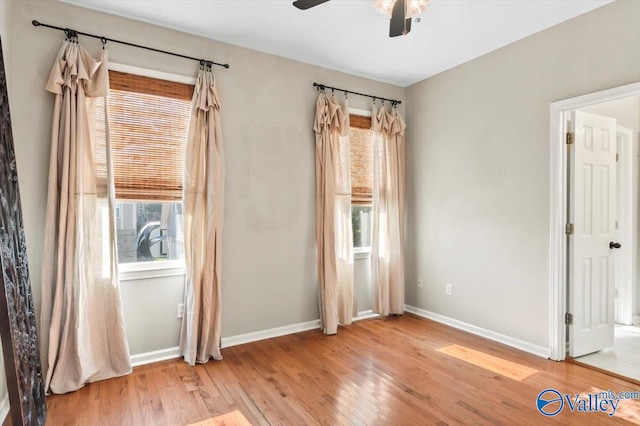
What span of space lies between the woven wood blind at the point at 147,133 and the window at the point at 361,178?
188 cm

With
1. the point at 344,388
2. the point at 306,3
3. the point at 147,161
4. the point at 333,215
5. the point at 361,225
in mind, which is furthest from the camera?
the point at 361,225

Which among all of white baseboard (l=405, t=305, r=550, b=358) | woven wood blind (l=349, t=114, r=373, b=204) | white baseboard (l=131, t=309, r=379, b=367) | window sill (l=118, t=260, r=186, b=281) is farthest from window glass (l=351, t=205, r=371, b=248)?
window sill (l=118, t=260, r=186, b=281)

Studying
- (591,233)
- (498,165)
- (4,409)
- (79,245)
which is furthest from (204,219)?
(591,233)

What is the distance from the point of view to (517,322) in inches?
134

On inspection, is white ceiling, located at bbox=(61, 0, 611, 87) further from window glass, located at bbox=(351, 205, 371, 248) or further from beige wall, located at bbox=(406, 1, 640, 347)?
window glass, located at bbox=(351, 205, 371, 248)

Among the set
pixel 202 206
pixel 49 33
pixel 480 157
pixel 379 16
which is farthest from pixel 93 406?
pixel 480 157

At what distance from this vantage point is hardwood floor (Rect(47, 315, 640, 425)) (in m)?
2.24

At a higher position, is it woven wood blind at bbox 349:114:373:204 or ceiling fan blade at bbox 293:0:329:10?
ceiling fan blade at bbox 293:0:329:10

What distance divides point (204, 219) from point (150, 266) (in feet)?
1.95

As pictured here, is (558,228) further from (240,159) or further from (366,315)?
(240,159)

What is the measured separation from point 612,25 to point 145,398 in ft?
14.3

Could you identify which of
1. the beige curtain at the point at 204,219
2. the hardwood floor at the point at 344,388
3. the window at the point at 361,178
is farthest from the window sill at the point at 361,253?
the beige curtain at the point at 204,219

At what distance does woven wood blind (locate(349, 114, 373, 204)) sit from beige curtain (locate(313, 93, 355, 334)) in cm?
19

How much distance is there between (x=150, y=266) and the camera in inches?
120
